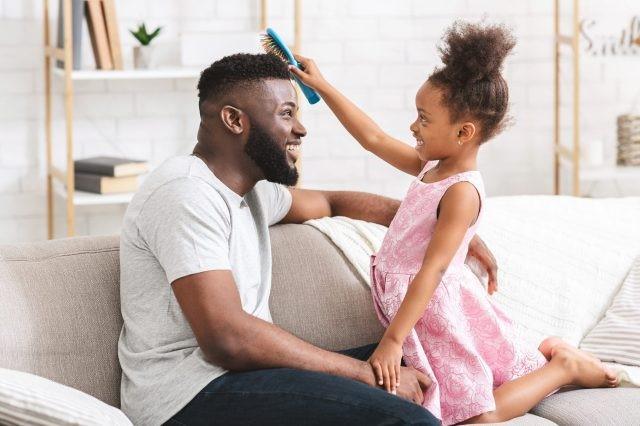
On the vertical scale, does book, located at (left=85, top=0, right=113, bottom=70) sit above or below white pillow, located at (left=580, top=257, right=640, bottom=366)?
above

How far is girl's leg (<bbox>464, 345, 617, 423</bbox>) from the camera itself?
209 centimetres

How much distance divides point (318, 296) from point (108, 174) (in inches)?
64.0

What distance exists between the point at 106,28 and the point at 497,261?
188 centimetres

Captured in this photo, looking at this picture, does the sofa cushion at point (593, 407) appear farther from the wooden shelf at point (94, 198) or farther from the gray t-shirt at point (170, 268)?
the wooden shelf at point (94, 198)

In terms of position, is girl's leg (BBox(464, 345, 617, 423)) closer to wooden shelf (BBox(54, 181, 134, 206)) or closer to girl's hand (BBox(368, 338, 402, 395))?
girl's hand (BBox(368, 338, 402, 395))

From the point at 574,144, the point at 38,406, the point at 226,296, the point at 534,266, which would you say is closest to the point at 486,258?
the point at 534,266

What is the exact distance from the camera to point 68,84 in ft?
11.6

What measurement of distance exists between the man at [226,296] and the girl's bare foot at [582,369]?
37 centimetres

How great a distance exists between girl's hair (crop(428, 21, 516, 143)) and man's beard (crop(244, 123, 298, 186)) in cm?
36

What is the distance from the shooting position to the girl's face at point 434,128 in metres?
2.12

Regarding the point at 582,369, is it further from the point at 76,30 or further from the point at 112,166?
the point at 76,30

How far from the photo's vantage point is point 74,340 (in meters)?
1.99

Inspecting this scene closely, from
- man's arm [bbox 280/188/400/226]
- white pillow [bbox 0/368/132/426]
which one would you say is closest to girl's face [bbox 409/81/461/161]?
man's arm [bbox 280/188/400/226]

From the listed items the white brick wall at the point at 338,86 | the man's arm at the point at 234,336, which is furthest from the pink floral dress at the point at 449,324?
the white brick wall at the point at 338,86
